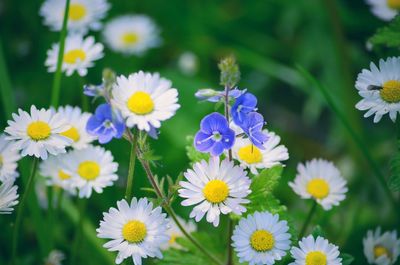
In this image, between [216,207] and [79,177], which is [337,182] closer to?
[216,207]

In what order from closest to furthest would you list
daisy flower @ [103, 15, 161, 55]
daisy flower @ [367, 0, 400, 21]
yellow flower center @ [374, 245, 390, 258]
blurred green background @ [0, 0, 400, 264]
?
yellow flower center @ [374, 245, 390, 258], daisy flower @ [367, 0, 400, 21], blurred green background @ [0, 0, 400, 264], daisy flower @ [103, 15, 161, 55]

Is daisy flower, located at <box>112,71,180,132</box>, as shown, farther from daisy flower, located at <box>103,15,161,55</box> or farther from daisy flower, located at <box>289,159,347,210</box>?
daisy flower, located at <box>103,15,161,55</box>

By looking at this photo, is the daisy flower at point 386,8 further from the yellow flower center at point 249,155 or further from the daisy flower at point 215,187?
the daisy flower at point 215,187

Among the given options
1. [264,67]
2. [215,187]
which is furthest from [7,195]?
[264,67]

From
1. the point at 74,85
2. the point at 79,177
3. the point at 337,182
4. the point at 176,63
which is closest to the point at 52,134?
the point at 79,177

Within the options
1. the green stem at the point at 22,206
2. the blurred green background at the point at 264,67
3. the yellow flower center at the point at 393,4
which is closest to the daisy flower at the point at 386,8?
the yellow flower center at the point at 393,4

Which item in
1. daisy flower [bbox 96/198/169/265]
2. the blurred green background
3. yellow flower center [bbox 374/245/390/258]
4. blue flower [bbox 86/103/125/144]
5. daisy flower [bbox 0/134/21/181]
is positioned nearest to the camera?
blue flower [bbox 86/103/125/144]

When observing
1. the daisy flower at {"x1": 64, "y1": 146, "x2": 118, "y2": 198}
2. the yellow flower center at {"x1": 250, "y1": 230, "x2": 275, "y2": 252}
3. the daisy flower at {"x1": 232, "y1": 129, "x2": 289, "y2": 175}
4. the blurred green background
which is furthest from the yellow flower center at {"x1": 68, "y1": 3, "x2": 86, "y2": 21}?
the yellow flower center at {"x1": 250, "y1": 230, "x2": 275, "y2": 252}
